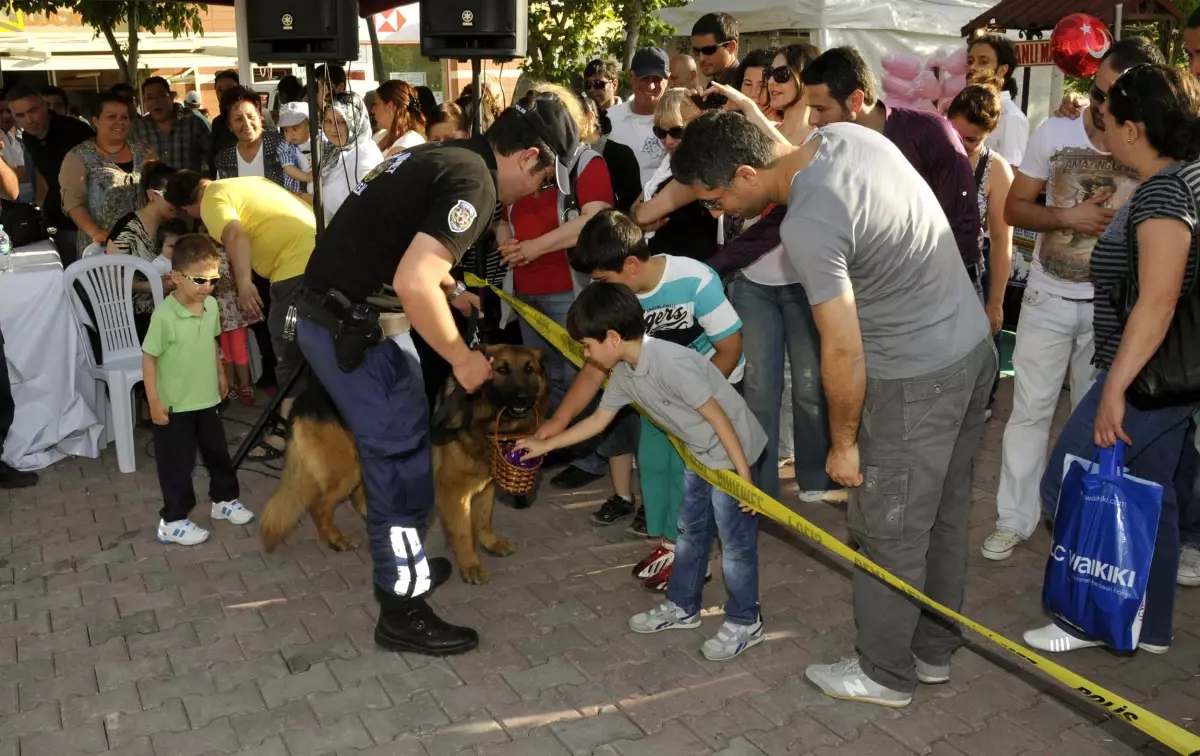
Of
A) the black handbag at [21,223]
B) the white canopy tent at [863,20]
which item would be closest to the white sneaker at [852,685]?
the black handbag at [21,223]

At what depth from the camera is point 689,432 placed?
140 inches

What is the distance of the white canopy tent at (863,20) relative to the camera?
12.8 m

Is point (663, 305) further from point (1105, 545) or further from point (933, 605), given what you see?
point (1105, 545)

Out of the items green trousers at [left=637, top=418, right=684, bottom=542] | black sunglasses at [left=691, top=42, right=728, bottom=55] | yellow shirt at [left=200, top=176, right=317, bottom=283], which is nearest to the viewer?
green trousers at [left=637, top=418, right=684, bottom=542]

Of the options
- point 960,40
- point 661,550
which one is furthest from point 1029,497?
point 960,40

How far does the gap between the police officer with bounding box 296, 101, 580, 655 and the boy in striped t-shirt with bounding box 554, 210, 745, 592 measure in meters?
0.34

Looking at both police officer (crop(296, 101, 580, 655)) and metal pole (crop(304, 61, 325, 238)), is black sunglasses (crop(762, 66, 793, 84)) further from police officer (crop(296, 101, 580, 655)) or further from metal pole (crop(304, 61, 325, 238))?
metal pole (crop(304, 61, 325, 238))

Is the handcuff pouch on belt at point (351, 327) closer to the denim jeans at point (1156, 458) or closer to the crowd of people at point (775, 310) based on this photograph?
the crowd of people at point (775, 310)

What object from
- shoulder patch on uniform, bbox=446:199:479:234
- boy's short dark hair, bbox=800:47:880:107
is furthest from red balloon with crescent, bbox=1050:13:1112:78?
shoulder patch on uniform, bbox=446:199:479:234

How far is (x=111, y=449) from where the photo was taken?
6039 mm

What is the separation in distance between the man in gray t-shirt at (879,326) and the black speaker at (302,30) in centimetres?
307

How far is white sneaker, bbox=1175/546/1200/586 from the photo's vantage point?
409 centimetres

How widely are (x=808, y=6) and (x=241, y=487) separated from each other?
32.7 feet

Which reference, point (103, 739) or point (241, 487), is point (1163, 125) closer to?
point (103, 739)
